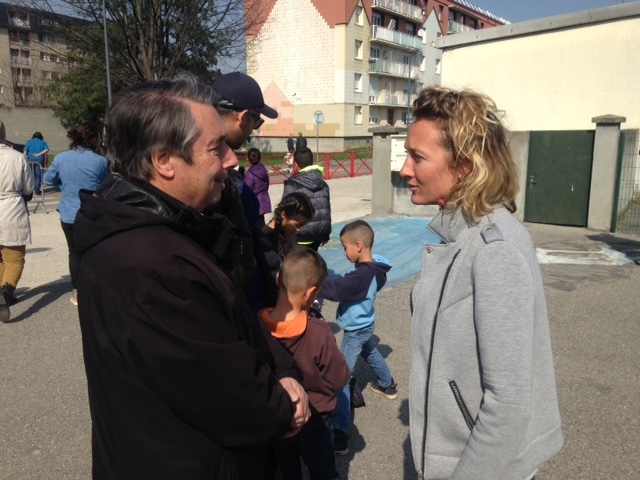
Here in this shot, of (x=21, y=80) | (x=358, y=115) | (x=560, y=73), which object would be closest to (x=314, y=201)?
(x=560, y=73)

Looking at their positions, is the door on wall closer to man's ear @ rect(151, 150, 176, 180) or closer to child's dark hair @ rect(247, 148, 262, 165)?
child's dark hair @ rect(247, 148, 262, 165)

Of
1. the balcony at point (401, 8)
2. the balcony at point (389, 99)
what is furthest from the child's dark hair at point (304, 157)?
the balcony at point (401, 8)

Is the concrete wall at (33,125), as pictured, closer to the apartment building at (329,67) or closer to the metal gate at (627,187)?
the apartment building at (329,67)

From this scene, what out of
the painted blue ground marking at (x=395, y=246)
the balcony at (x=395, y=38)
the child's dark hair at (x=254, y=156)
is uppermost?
the balcony at (x=395, y=38)

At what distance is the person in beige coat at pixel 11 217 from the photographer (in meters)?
5.52

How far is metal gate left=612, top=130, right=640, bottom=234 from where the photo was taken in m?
10.0

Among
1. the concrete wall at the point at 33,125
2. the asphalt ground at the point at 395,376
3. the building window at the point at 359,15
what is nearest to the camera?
the asphalt ground at the point at 395,376

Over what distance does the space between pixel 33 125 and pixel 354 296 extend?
38.1m

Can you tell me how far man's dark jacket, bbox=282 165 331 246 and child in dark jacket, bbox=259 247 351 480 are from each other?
2837mm

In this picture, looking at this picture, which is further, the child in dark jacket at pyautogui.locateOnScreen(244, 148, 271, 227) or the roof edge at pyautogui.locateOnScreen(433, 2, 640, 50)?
the roof edge at pyautogui.locateOnScreen(433, 2, 640, 50)

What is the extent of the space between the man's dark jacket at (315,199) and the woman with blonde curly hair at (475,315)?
378 cm

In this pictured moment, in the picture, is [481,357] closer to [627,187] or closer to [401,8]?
[627,187]

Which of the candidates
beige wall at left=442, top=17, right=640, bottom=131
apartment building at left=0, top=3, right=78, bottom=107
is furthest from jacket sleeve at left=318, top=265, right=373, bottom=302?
apartment building at left=0, top=3, right=78, bottom=107

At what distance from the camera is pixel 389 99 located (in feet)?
163
